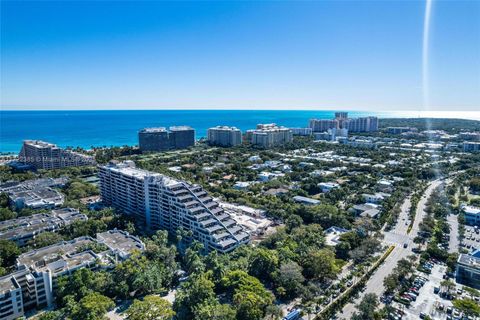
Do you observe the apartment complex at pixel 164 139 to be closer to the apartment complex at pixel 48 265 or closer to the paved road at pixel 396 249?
the apartment complex at pixel 48 265

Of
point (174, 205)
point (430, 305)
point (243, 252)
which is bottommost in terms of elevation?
point (430, 305)

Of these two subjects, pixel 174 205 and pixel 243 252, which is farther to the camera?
pixel 174 205

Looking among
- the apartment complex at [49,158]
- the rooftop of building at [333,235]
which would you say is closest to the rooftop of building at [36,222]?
the rooftop of building at [333,235]

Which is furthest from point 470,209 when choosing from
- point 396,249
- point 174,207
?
point 174,207

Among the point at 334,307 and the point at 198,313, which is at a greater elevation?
the point at 198,313

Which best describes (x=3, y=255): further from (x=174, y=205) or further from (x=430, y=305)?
(x=430, y=305)

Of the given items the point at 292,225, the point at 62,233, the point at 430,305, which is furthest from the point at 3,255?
the point at 430,305

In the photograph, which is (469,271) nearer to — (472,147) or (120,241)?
(120,241)

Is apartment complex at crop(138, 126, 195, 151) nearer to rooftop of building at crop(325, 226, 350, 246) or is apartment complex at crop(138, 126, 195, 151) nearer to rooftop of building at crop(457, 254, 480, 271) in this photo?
rooftop of building at crop(325, 226, 350, 246)
